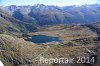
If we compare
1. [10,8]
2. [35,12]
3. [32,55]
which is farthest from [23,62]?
[10,8]

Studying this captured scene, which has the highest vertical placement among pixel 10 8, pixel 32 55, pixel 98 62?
pixel 98 62

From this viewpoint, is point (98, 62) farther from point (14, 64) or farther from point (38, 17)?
point (38, 17)

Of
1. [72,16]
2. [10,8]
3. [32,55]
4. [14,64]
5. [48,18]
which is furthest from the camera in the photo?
[10,8]

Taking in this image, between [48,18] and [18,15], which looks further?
[18,15]

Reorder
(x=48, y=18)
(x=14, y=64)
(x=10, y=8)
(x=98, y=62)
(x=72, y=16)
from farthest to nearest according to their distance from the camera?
(x=10, y=8)
(x=72, y=16)
(x=48, y=18)
(x=14, y=64)
(x=98, y=62)

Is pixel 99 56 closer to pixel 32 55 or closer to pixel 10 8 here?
pixel 32 55

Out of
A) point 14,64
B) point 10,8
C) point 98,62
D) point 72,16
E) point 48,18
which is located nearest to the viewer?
point 98,62

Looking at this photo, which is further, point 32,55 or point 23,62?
point 32,55

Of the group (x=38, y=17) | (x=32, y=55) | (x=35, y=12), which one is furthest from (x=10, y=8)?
(x=32, y=55)

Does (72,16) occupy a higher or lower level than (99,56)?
lower
